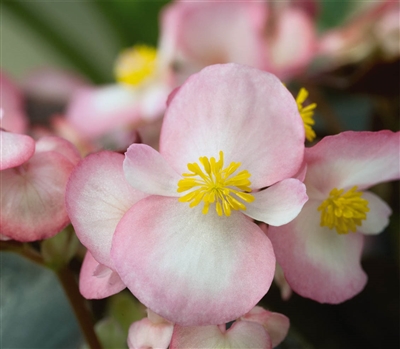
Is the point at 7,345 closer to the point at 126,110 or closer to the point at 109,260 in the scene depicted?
the point at 109,260

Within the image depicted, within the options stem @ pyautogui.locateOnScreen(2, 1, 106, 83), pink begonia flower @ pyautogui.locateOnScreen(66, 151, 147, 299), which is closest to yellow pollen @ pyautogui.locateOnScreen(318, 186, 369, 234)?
pink begonia flower @ pyautogui.locateOnScreen(66, 151, 147, 299)

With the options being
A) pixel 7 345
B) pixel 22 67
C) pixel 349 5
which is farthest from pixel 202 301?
pixel 22 67

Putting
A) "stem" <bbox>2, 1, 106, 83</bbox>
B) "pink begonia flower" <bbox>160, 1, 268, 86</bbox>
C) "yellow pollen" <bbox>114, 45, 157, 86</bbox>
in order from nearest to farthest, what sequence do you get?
1. "pink begonia flower" <bbox>160, 1, 268, 86</bbox>
2. "yellow pollen" <bbox>114, 45, 157, 86</bbox>
3. "stem" <bbox>2, 1, 106, 83</bbox>

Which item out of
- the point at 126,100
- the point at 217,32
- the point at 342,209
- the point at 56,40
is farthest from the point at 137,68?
the point at 342,209

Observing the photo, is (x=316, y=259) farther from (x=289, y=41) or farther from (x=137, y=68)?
(x=137, y=68)

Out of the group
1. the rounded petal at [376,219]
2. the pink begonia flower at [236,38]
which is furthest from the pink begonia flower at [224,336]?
→ the pink begonia flower at [236,38]

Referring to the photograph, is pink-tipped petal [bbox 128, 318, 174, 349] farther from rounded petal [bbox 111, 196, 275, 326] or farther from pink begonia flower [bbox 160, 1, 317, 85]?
pink begonia flower [bbox 160, 1, 317, 85]
